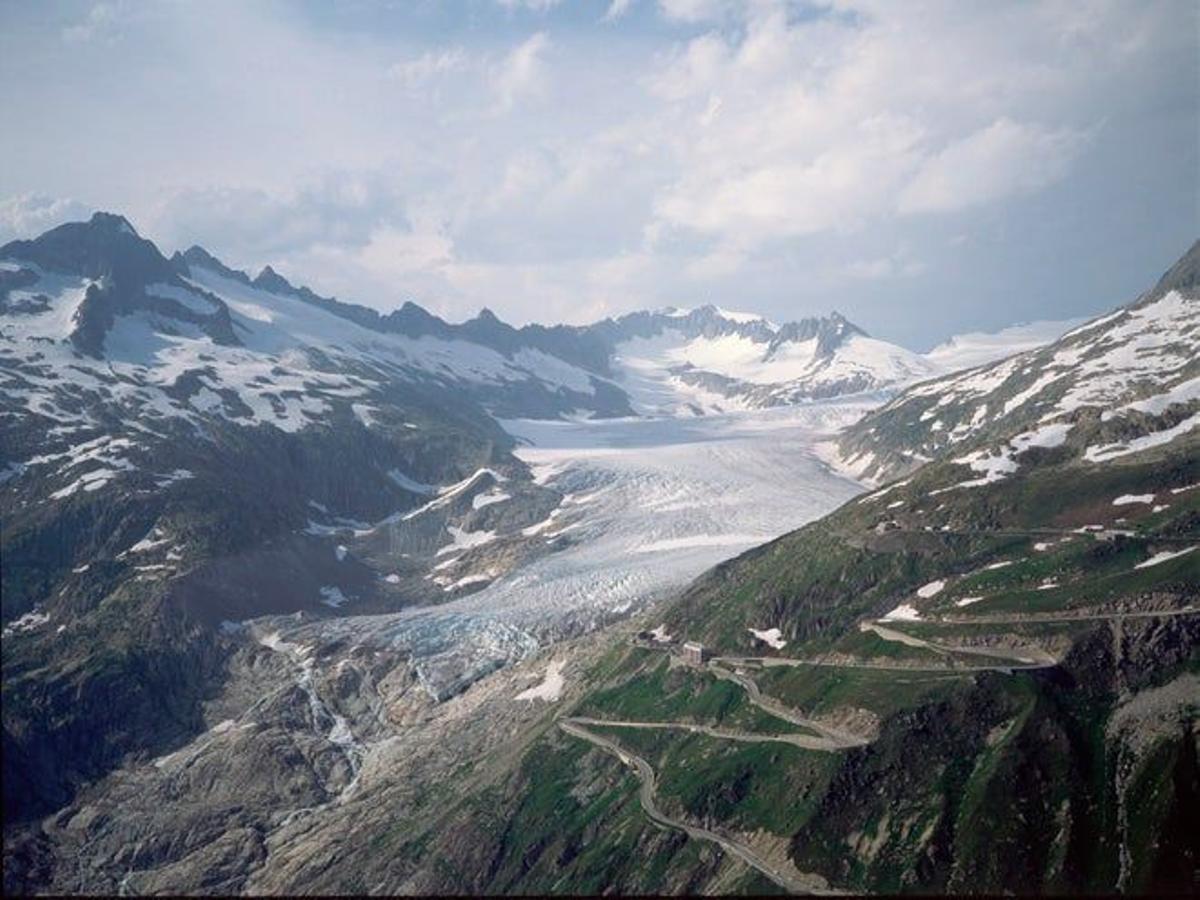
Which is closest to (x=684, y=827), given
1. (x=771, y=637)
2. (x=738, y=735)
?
(x=738, y=735)

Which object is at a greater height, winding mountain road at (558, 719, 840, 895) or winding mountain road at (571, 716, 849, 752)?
winding mountain road at (571, 716, 849, 752)

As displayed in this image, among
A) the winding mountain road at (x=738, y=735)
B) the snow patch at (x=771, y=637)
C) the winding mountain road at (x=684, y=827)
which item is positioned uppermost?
the snow patch at (x=771, y=637)

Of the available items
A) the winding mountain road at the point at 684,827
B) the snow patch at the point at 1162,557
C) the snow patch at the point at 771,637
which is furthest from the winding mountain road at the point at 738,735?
the snow patch at the point at 1162,557

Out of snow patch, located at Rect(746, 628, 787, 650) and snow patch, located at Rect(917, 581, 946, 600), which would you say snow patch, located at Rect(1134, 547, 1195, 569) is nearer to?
snow patch, located at Rect(917, 581, 946, 600)

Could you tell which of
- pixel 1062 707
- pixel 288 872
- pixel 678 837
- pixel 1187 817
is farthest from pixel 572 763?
pixel 1187 817

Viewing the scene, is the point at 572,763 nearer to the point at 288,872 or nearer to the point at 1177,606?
the point at 288,872

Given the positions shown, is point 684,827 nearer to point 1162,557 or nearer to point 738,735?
point 738,735

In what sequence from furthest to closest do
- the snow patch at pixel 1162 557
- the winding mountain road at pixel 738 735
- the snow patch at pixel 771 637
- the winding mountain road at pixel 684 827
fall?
the snow patch at pixel 771 637 → the snow patch at pixel 1162 557 → the winding mountain road at pixel 738 735 → the winding mountain road at pixel 684 827

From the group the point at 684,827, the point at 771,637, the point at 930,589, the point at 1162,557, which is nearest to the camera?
the point at 684,827

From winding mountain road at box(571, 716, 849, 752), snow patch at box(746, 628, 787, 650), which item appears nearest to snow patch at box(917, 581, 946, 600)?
snow patch at box(746, 628, 787, 650)

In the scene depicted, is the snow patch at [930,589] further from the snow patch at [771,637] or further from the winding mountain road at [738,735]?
the winding mountain road at [738,735]

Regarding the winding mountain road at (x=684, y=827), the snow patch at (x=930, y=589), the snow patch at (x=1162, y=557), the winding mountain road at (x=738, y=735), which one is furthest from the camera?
the snow patch at (x=930, y=589)
